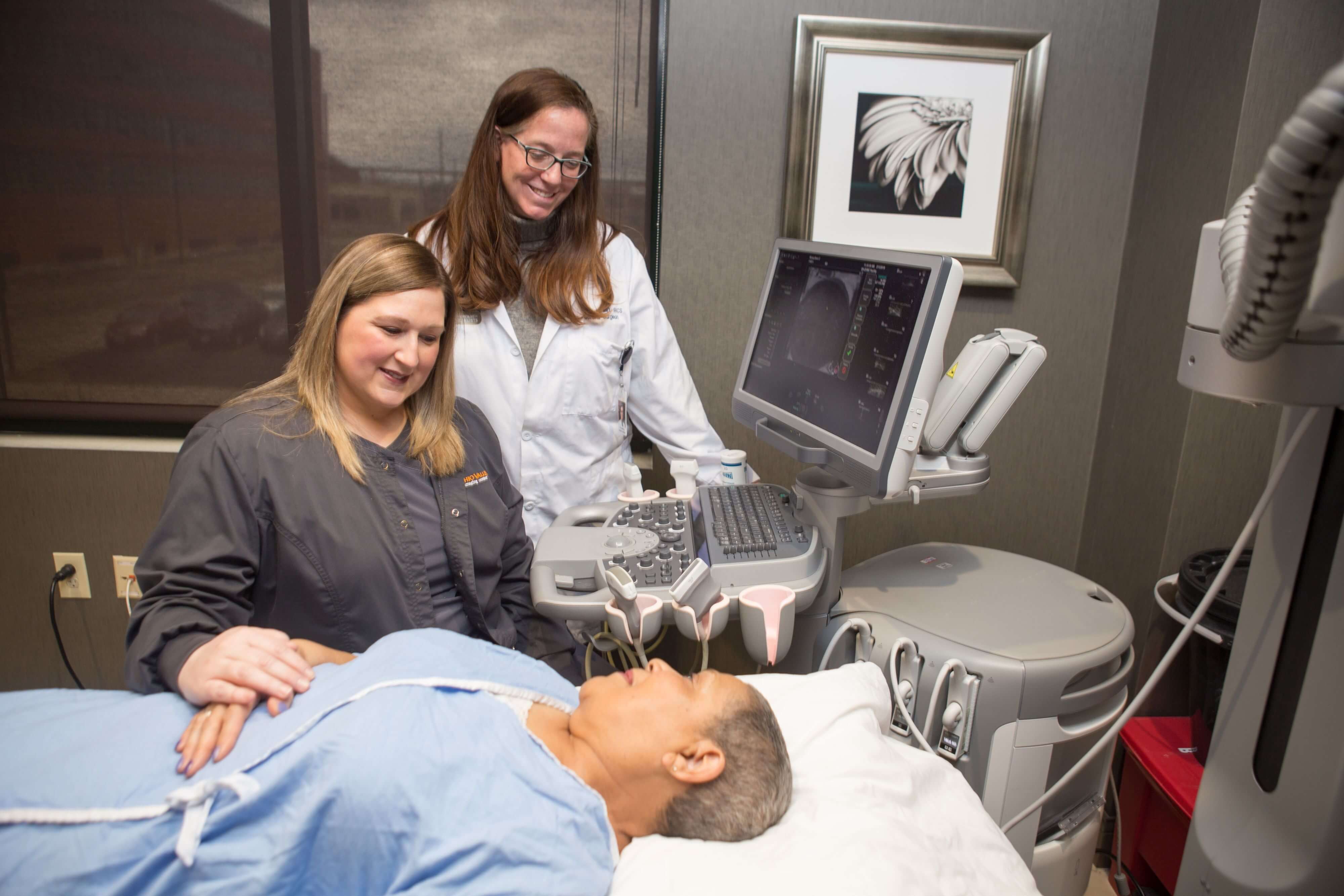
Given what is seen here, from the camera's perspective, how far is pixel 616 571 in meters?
1.37

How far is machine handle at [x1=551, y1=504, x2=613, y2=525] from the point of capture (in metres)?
1.68

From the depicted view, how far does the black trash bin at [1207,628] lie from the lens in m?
1.54

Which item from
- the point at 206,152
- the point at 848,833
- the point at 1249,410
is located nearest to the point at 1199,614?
the point at 848,833

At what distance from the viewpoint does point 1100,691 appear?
1426 millimetres

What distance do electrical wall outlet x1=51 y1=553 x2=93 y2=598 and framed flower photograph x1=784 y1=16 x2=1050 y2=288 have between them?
2.01 meters

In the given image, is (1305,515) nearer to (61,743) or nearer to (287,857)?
(287,857)

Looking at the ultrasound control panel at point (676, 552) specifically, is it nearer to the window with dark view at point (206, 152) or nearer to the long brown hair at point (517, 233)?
the long brown hair at point (517, 233)

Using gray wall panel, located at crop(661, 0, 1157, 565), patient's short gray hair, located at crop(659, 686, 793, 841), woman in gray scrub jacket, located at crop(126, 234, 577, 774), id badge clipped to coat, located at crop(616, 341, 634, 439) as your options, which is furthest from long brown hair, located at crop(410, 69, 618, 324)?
patient's short gray hair, located at crop(659, 686, 793, 841)

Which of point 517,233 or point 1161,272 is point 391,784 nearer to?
point 517,233

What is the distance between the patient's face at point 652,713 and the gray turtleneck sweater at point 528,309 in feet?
2.72

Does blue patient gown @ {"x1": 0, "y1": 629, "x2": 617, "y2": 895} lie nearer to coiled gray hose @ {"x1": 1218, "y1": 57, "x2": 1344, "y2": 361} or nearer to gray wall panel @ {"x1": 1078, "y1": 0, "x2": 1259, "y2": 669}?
coiled gray hose @ {"x1": 1218, "y1": 57, "x2": 1344, "y2": 361}

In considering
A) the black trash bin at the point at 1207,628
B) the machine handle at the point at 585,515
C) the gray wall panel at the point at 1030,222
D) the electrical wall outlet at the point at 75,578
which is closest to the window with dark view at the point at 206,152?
the gray wall panel at the point at 1030,222

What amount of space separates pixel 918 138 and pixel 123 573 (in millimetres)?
2309

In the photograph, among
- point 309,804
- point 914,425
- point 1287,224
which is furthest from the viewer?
point 914,425
